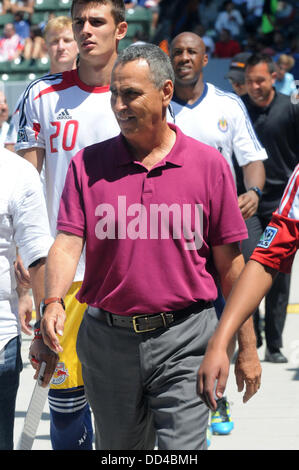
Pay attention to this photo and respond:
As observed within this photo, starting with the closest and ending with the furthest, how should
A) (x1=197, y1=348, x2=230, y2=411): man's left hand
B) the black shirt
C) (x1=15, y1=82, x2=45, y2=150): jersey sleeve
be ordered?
(x1=197, y1=348, x2=230, y2=411): man's left hand < (x1=15, y1=82, x2=45, y2=150): jersey sleeve < the black shirt

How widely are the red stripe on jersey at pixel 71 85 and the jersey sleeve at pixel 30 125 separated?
0.04m

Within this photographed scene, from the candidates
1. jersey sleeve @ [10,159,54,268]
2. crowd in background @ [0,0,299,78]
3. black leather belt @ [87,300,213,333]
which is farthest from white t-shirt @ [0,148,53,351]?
crowd in background @ [0,0,299,78]

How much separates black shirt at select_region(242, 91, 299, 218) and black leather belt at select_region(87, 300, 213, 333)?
13.4ft

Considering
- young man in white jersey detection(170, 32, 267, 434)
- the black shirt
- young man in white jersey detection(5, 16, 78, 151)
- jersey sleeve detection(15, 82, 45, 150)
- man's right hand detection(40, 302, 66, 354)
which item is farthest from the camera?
the black shirt

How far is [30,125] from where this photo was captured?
467 cm

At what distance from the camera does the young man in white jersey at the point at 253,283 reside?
3066mm

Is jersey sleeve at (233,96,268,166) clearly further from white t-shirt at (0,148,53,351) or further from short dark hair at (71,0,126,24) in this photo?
white t-shirt at (0,148,53,351)

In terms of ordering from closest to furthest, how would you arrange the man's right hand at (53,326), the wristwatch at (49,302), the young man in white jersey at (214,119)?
1. the man's right hand at (53,326)
2. the wristwatch at (49,302)
3. the young man in white jersey at (214,119)

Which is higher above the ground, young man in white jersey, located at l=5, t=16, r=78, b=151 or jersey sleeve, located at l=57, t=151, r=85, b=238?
jersey sleeve, located at l=57, t=151, r=85, b=238

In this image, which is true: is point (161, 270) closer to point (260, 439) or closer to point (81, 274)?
point (81, 274)

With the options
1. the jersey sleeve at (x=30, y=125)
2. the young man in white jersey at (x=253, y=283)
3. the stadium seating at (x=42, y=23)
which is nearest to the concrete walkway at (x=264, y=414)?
the jersey sleeve at (x=30, y=125)

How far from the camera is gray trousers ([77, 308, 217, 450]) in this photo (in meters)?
3.44

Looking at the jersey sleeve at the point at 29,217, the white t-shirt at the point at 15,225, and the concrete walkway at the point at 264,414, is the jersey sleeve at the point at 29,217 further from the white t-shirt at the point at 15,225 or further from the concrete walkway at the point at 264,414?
the concrete walkway at the point at 264,414

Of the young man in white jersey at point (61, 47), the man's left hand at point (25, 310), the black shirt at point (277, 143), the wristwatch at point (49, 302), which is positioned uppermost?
the wristwatch at point (49, 302)
